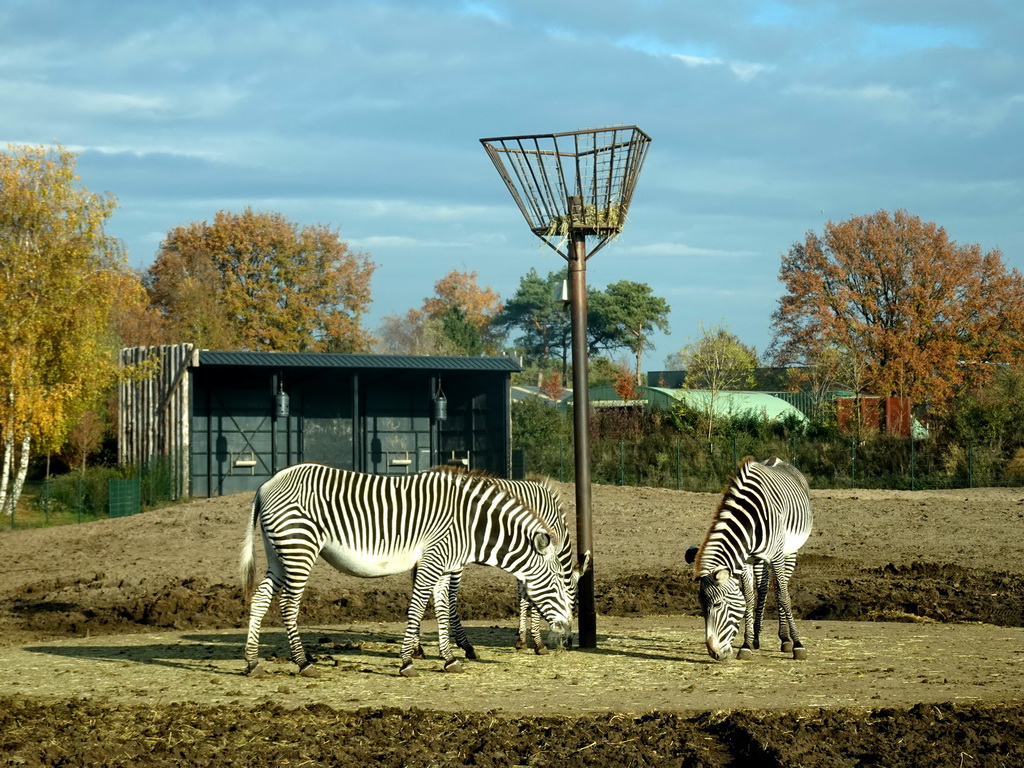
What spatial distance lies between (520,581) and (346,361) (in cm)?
2144

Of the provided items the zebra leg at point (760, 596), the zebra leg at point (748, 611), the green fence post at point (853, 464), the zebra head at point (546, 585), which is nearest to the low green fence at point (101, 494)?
the green fence post at point (853, 464)

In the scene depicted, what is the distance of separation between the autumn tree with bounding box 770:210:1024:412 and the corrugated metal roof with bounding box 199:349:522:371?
16077mm

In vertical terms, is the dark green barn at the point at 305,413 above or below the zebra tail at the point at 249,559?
above

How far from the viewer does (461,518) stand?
10.4m

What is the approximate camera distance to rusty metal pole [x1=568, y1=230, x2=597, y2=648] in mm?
10742

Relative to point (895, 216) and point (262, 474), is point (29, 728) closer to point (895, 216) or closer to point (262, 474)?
point (262, 474)

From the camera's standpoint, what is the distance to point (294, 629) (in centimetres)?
998

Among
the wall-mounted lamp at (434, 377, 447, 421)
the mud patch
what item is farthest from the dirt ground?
the wall-mounted lamp at (434, 377, 447, 421)

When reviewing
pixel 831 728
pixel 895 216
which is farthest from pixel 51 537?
pixel 895 216

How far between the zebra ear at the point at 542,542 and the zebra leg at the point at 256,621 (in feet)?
7.93

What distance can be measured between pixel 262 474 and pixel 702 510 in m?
15.3

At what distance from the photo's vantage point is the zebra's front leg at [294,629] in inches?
386

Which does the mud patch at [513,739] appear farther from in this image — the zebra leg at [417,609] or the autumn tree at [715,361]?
the autumn tree at [715,361]

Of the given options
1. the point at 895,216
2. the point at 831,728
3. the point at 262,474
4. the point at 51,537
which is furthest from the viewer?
the point at 895,216
